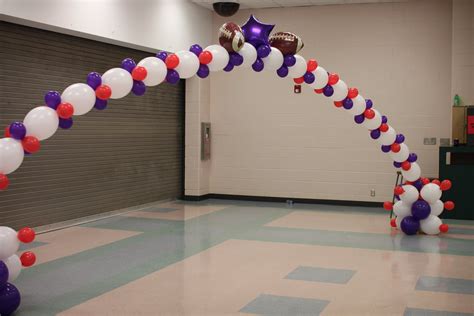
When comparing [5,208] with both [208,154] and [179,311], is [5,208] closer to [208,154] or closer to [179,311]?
[179,311]

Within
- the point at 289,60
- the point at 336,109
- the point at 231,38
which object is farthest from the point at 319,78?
the point at 336,109

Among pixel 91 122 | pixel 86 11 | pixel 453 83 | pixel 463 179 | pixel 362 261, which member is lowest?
pixel 362 261

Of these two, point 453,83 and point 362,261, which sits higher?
point 453,83

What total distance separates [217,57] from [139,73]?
96 cm

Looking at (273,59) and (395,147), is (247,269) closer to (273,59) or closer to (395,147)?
(273,59)

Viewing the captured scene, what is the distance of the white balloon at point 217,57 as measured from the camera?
621 centimetres

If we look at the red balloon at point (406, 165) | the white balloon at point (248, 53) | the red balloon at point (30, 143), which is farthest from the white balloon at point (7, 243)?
the red balloon at point (406, 165)

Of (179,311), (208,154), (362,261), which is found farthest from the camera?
(208,154)

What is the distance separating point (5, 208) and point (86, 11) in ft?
8.57

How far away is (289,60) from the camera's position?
6.95 metres

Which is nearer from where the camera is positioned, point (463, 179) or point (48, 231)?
point (48, 231)

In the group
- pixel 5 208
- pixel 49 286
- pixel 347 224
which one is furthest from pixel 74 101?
pixel 347 224

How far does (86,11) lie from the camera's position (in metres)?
8.01

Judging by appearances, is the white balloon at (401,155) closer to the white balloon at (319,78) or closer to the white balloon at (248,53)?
the white balloon at (319,78)
